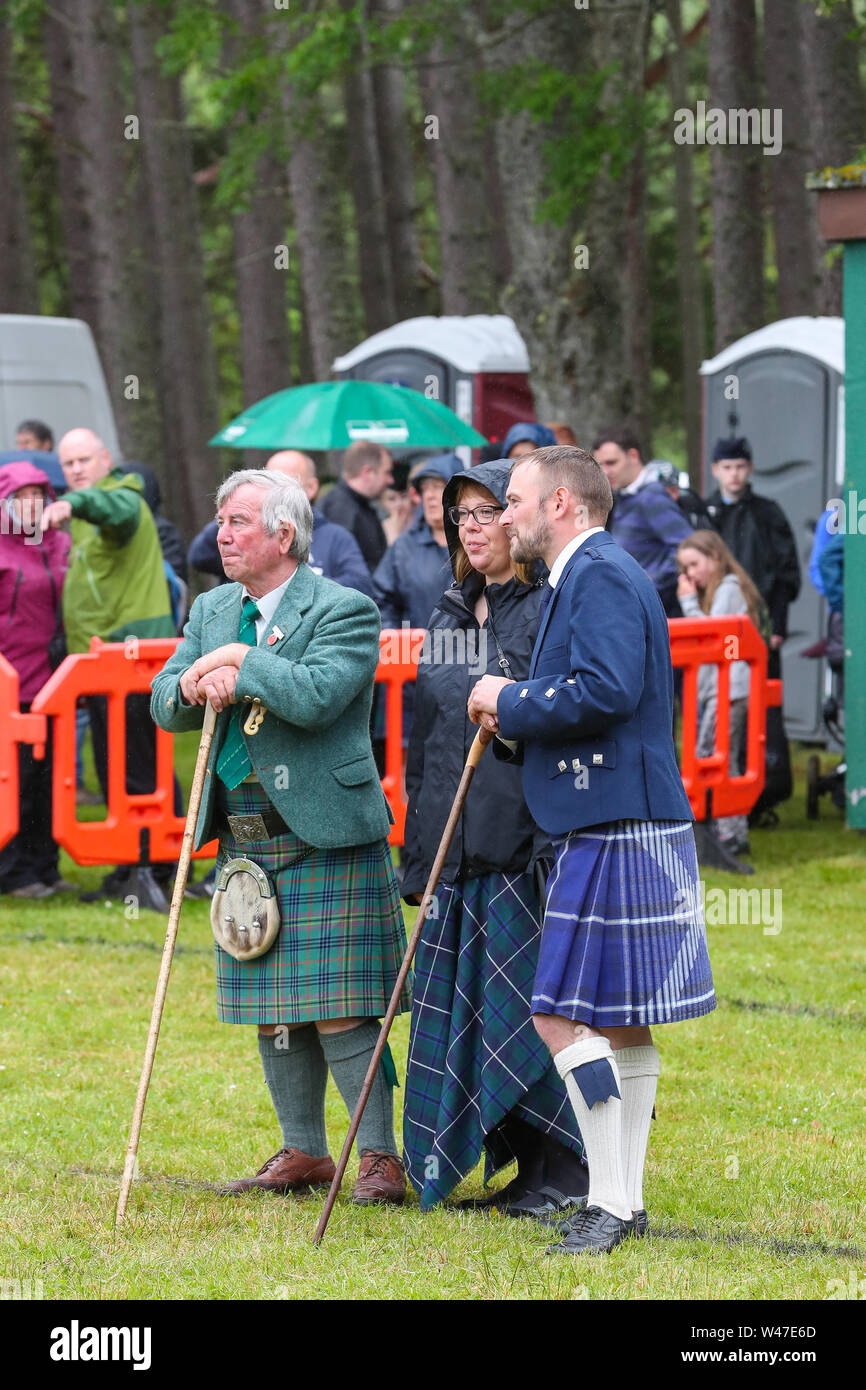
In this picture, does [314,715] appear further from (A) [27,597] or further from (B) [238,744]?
(A) [27,597]

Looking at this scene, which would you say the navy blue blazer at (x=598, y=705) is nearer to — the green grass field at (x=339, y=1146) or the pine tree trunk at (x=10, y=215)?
the green grass field at (x=339, y=1146)

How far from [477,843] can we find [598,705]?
0.79 m

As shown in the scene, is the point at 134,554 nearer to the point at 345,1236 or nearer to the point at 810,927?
the point at 810,927

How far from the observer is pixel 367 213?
974 inches

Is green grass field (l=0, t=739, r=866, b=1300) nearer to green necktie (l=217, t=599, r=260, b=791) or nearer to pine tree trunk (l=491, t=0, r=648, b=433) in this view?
green necktie (l=217, t=599, r=260, b=791)

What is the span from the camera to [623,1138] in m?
4.76

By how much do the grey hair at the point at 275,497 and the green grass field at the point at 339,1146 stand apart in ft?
5.76

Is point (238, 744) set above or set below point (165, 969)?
above

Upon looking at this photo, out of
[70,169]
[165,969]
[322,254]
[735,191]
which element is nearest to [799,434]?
[735,191]

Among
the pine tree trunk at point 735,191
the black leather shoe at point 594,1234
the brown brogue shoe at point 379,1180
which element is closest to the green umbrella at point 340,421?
the brown brogue shoe at point 379,1180

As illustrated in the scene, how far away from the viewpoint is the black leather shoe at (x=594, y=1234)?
4.58 m

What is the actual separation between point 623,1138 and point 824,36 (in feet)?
46.8

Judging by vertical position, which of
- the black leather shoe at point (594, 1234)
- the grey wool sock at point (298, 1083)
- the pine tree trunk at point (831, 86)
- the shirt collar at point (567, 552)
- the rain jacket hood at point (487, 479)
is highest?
the pine tree trunk at point (831, 86)

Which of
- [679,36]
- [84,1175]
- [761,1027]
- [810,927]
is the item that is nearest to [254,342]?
[679,36]
